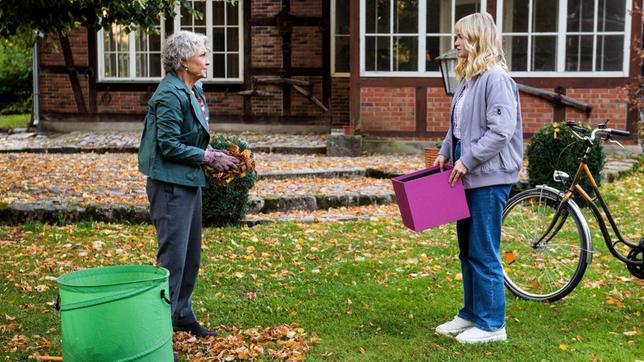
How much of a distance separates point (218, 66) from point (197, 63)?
472 inches

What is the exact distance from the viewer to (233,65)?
636 inches

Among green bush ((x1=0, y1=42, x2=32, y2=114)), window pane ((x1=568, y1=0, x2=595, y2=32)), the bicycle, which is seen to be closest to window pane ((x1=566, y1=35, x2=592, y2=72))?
window pane ((x1=568, y1=0, x2=595, y2=32))

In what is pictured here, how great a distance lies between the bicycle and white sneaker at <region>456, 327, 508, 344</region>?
3.13 feet

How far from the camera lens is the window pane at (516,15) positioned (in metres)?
13.1

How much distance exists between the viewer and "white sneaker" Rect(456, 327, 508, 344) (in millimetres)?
4645

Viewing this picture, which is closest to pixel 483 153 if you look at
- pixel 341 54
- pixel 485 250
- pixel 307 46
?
pixel 485 250

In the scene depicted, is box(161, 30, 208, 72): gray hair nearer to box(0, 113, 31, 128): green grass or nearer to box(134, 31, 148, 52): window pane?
box(134, 31, 148, 52): window pane

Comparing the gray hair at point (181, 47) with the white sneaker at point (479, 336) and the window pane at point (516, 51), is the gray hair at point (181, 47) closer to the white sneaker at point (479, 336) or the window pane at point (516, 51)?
the white sneaker at point (479, 336)

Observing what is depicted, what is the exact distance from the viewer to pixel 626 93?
498 inches

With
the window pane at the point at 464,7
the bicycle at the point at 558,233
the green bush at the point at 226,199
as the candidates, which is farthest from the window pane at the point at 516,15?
the bicycle at the point at 558,233

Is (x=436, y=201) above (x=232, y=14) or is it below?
below

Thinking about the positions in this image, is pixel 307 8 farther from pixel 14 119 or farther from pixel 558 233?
pixel 558 233

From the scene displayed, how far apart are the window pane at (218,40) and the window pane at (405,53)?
4305 millimetres

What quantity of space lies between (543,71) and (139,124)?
26.3ft
